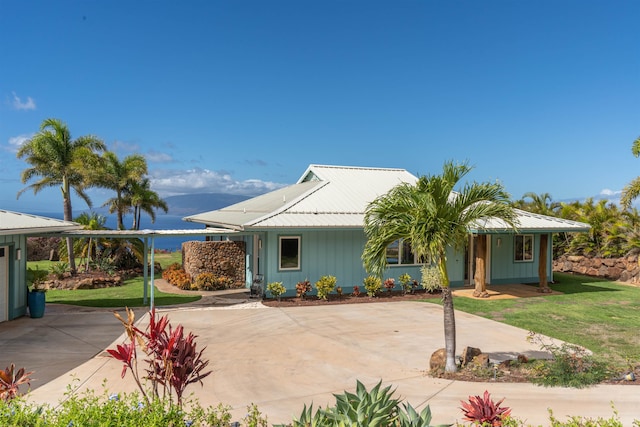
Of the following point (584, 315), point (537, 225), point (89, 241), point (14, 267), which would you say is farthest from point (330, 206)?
point (89, 241)

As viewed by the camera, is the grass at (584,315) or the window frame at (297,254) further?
the window frame at (297,254)

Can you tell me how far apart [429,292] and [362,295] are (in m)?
2.71

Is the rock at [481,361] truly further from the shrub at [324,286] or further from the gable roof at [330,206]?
the shrub at [324,286]

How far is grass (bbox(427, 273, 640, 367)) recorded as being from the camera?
33.9 ft

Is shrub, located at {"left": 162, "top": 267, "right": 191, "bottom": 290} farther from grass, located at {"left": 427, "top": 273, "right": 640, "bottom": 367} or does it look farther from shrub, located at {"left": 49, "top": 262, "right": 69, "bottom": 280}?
grass, located at {"left": 427, "top": 273, "right": 640, "bottom": 367}

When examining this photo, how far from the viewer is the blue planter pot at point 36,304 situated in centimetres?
1283

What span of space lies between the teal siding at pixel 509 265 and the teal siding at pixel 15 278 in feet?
55.9

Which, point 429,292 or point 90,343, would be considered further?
point 429,292

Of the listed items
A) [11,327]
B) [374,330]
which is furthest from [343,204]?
[11,327]

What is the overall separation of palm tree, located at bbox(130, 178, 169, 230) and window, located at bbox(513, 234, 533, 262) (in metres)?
19.6

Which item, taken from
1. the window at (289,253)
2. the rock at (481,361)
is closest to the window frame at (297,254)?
the window at (289,253)

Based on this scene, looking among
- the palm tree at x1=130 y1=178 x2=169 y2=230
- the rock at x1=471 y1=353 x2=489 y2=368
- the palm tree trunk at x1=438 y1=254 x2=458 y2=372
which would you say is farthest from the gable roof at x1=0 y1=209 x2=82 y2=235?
the palm tree at x1=130 y1=178 x2=169 y2=230

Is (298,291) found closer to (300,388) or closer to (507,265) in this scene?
(300,388)

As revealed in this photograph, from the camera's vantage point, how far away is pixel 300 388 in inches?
294
